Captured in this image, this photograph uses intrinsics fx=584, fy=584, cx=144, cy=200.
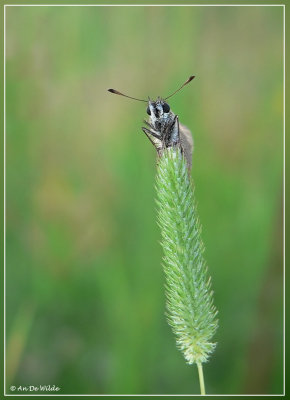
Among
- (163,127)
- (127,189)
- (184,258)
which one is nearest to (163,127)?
(163,127)

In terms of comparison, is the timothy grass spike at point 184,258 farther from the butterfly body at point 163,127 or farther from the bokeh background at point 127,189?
the bokeh background at point 127,189

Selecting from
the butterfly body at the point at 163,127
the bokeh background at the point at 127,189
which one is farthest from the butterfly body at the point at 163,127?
the bokeh background at the point at 127,189

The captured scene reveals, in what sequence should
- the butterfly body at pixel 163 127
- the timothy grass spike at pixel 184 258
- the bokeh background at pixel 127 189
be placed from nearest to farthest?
the timothy grass spike at pixel 184 258 < the butterfly body at pixel 163 127 < the bokeh background at pixel 127 189

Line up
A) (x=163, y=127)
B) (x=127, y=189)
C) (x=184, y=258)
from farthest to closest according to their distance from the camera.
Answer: (x=127, y=189) < (x=163, y=127) < (x=184, y=258)

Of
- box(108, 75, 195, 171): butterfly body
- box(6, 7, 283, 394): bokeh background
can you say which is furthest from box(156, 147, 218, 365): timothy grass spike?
box(6, 7, 283, 394): bokeh background

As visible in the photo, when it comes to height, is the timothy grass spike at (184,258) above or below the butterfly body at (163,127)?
below

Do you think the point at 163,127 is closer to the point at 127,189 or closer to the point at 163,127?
the point at 163,127

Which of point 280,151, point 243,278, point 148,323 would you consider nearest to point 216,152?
point 280,151

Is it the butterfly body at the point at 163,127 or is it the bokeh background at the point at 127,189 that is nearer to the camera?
the butterfly body at the point at 163,127

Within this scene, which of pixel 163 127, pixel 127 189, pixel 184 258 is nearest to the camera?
pixel 184 258
